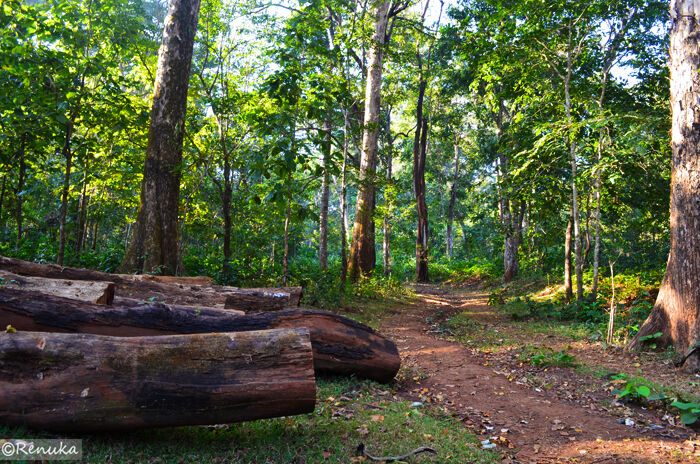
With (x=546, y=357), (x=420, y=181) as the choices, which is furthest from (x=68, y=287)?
(x=420, y=181)

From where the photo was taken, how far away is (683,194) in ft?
22.3

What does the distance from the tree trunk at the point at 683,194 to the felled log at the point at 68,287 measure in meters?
7.89

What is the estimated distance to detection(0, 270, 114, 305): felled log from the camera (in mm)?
4383

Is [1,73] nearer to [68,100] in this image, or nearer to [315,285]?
[68,100]

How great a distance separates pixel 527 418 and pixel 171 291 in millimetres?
5061

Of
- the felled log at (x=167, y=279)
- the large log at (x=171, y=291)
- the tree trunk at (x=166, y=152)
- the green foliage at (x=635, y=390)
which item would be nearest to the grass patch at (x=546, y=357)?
the green foliage at (x=635, y=390)

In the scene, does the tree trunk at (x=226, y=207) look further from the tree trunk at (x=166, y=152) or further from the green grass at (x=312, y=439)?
the green grass at (x=312, y=439)

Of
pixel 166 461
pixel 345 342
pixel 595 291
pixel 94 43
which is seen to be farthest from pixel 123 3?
pixel 595 291

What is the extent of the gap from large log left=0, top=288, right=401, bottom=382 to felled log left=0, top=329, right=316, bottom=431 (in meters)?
0.73

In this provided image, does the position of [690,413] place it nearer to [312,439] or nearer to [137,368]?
[312,439]

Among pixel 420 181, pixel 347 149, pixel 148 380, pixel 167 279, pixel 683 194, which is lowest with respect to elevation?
pixel 148 380

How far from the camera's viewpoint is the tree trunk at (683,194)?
6.51 meters

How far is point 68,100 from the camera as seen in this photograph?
8258mm

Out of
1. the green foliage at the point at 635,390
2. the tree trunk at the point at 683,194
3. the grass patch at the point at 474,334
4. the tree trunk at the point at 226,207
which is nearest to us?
the green foliage at the point at 635,390
